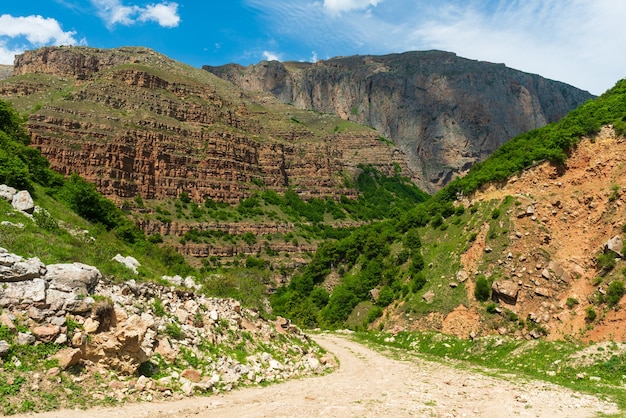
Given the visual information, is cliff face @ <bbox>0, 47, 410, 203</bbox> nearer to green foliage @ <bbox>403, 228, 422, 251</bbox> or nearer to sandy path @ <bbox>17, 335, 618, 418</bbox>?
green foliage @ <bbox>403, 228, 422, 251</bbox>

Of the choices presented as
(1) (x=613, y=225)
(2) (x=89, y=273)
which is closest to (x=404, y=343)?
(1) (x=613, y=225)

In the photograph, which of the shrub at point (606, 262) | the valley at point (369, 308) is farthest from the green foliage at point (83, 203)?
the shrub at point (606, 262)

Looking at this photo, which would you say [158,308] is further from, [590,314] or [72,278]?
[590,314]

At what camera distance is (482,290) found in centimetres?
3169

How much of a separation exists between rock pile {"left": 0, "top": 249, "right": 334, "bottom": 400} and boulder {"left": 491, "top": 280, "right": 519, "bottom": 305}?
18286 mm

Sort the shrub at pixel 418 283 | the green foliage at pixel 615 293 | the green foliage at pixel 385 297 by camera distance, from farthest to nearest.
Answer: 1. the green foliage at pixel 385 297
2. the shrub at pixel 418 283
3. the green foliage at pixel 615 293

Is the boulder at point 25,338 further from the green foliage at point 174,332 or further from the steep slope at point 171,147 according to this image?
the steep slope at point 171,147

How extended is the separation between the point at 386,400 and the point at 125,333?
29.7ft

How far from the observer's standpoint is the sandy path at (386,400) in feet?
39.5

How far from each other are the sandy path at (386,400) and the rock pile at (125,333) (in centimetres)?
104

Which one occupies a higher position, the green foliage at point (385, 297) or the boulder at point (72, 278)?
the boulder at point (72, 278)

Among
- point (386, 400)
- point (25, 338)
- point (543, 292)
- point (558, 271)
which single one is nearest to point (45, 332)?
point (25, 338)

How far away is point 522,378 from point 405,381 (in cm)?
567

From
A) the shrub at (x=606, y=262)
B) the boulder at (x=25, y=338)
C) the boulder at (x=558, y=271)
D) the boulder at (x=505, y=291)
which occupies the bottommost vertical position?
the boulder at (x=25, y=338)
